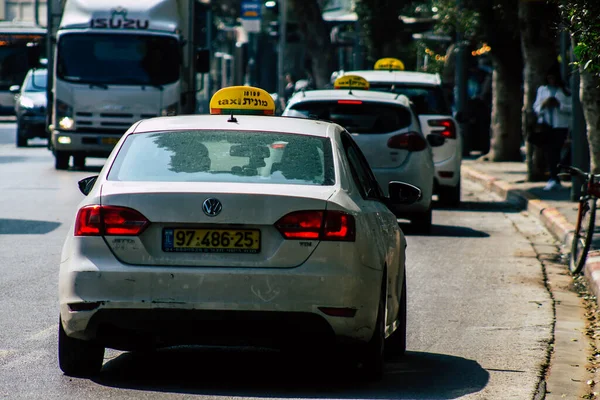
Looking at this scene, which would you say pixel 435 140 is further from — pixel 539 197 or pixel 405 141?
pixel 539 197

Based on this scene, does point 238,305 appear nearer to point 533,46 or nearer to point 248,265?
point 248,265

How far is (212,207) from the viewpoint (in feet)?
21.0

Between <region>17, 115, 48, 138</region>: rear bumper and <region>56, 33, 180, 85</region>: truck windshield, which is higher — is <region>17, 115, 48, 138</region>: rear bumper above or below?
below

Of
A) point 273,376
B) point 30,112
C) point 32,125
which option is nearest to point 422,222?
point 273,376

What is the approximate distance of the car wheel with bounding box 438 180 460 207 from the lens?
18797mm

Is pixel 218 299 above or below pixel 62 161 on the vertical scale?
above

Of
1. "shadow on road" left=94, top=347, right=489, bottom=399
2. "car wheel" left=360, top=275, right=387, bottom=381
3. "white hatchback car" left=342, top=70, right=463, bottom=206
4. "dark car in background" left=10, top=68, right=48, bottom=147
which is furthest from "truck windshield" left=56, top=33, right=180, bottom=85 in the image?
"car wheel" left=360, top=275, right=387, bottom=381

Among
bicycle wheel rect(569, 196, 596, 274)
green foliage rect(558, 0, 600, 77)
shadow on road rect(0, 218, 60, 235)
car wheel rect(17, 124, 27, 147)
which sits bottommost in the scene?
car wheel rect(17, 124, 27, 147)

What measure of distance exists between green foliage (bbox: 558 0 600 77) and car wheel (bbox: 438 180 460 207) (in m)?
9.53

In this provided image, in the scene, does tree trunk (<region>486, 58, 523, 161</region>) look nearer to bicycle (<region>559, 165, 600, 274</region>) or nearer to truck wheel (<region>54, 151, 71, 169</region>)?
truck wheel (<region>54, 151, 71, 169</region>)

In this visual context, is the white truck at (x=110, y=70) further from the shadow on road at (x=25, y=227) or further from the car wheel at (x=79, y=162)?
the shadow on road at (x=25, y=227)

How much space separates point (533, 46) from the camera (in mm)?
21562

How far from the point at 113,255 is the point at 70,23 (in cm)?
1722

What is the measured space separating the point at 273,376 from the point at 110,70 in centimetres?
1666
